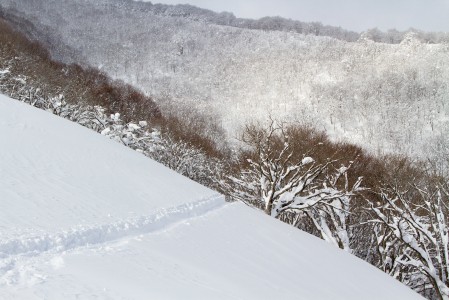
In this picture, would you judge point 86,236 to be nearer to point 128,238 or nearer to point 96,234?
point 96,234

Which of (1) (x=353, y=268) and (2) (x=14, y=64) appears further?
(2) (x=14, y=64)

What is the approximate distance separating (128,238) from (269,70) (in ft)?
500

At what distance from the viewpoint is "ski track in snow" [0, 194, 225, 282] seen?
3.54 m

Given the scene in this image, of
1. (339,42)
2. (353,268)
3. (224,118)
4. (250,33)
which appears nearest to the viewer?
(353,268)

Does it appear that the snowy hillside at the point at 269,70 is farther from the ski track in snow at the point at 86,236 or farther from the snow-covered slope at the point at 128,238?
the ski track in snow at the point at 86,236

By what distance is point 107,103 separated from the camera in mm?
46656

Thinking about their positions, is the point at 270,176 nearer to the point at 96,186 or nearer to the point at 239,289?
the point at 96,186

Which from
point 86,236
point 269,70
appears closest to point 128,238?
point 86,236

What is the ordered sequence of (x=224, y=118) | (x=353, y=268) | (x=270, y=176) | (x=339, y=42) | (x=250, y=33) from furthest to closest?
(x=250, y=33), (x=339, y=42), (x=224, y=118), (x=270, y=176), (x=353, y=268)

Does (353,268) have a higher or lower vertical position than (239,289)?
lower

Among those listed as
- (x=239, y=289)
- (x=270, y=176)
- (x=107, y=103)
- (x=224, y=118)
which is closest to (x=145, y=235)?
(x=239, y=289)

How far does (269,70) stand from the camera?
15288 centimetres

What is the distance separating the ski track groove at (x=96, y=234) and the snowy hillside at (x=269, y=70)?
320 ft

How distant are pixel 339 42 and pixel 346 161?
148 m
